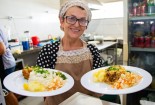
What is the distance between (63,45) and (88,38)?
10.8 feet

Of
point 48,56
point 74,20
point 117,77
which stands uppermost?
point 74,20

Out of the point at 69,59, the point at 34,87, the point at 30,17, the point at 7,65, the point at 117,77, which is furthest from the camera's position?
the point at 30,17

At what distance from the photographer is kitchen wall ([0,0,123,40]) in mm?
3088

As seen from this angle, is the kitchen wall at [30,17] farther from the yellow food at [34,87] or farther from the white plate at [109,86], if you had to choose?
the white plate at [109,86]

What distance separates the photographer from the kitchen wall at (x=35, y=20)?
10.1 feet

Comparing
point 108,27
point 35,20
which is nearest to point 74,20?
point 35,20

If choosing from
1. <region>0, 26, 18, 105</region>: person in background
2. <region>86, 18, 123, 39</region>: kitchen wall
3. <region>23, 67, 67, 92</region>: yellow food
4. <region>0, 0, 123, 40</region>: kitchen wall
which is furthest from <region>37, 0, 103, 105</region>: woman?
<region>86, 18, 123, 39</region>: kitchen wall

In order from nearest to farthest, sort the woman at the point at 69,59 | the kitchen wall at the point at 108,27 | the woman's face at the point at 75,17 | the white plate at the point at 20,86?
the white plate at the point at 20,86
the woman's face at the point at 75,17
the woman at the point at 69,59
the kitchen wall at the point at 108,27

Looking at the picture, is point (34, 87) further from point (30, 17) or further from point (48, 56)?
point (30, 17)

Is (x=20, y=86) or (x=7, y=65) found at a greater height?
(x=20, y=86)

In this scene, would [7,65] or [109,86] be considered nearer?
[109,86]

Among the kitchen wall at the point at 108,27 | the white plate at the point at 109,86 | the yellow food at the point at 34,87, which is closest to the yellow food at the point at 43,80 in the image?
the yellow food at the point at 34,87

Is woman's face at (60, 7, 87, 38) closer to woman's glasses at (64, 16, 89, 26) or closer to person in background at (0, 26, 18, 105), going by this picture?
woman's glasses at (64, 16, 89, 26)

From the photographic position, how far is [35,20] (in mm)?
3689
